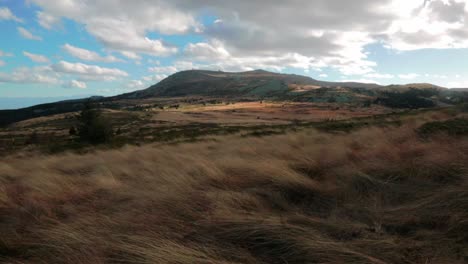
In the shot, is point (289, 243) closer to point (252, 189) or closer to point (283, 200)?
point (283, 200)

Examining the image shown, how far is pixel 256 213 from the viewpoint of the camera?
12.7 feet

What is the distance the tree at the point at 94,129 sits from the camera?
2753 centimetres

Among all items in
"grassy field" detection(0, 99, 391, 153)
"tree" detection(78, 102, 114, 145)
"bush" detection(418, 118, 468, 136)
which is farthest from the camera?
"tree" detection(78, 102, 114, 145)

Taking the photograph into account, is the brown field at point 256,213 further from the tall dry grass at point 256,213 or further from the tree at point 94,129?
the tree at point 94,129

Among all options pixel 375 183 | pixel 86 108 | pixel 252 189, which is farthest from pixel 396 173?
pixel 86 108

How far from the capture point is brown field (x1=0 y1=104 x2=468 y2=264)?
2.98 m

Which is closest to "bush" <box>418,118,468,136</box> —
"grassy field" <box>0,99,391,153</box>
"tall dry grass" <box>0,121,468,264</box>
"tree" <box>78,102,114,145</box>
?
"tall dry grass" <box>0,121,468,264</box>

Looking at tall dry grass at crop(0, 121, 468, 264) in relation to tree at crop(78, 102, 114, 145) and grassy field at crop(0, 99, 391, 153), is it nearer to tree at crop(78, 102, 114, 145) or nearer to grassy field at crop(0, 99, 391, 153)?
grassy field at crop(0, 99, 391, 153)

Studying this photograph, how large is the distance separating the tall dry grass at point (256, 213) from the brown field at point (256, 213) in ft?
0.04

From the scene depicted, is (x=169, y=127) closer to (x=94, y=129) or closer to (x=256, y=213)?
(x=94, y=129)

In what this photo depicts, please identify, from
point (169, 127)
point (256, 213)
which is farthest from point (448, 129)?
point (169, 127)

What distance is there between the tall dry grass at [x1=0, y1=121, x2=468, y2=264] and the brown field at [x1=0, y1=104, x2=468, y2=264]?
1cm

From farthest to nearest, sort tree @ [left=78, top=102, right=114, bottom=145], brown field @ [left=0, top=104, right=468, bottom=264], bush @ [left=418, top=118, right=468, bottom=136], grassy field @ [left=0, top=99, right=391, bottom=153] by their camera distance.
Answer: tree @ [left=78, top=102, right=114, bottom=145] → grassy field @ [left=0, top=99, right=391, bottom=153] → bush @ [left=418, top=118, right=468, bottom=136] → brown field @ [left=0, top=104, right=468, bottom=264]

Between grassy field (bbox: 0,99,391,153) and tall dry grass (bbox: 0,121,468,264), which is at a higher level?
tall dry grass (bbox: 0,121,468,264)
